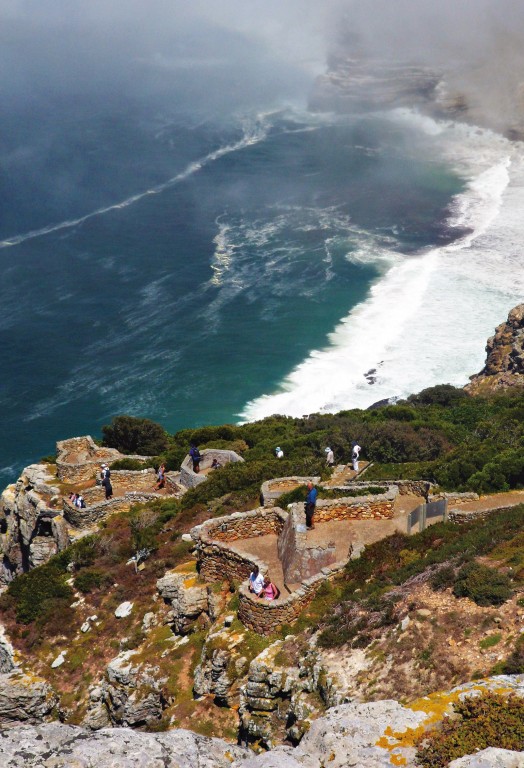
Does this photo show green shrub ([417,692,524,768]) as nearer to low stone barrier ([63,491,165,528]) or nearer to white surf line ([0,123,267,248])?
low stone barrier ([63,491,165,528])

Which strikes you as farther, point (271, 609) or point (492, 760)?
point (271, 609)

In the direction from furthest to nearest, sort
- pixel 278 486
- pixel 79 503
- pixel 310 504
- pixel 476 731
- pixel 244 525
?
pixel 79 503, pixel 278 486, pixel 244 525, pixel 310 504, pixel 476 731

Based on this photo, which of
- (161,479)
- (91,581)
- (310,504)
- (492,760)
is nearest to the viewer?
(492,760)

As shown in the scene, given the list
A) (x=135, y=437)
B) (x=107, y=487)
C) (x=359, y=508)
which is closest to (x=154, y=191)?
(x=135, y=437)

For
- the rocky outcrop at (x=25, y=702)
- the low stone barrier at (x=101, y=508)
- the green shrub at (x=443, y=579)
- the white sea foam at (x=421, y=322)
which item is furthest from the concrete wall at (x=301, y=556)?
the white sea foam at (x=421, y=322)

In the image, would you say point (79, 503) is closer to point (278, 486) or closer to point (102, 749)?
point (278, 486)

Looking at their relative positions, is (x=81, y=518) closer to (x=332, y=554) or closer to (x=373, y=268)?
(x=332, y=554)

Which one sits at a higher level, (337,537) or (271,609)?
(271,609)

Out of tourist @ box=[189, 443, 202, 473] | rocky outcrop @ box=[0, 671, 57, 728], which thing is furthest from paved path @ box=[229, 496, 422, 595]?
tourist @ box=[189, 443, 202, 473]

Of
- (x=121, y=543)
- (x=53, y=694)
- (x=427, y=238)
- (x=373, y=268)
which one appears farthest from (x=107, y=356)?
(x=53, y=694)
